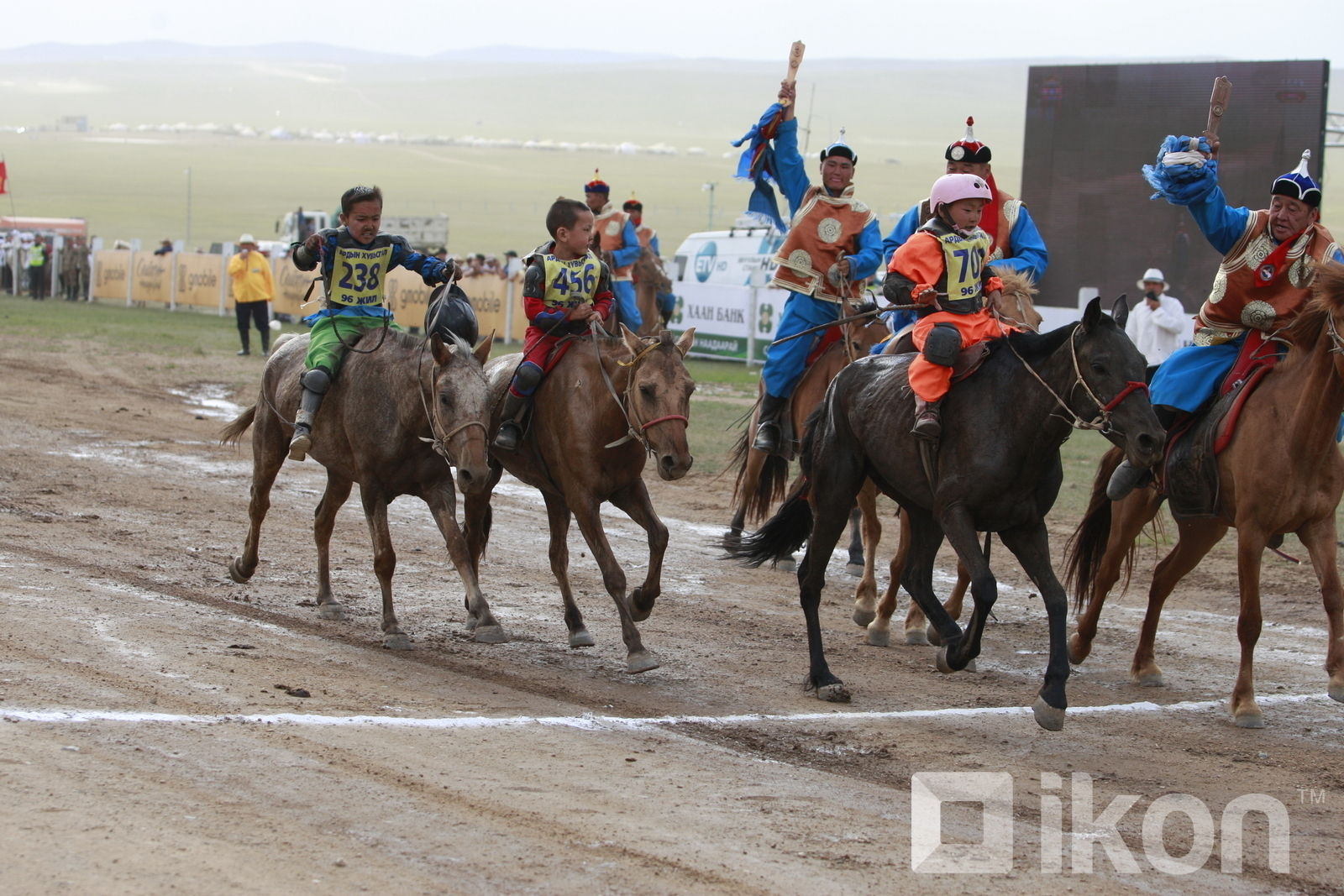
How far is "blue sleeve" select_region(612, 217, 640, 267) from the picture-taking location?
638 inches

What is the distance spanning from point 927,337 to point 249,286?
20437 mm

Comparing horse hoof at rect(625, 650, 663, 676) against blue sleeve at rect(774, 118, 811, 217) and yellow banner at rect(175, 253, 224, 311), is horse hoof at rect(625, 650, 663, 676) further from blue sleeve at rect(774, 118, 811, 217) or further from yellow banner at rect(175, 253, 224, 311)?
yellow banner at rect(175, 253, 224, 311)

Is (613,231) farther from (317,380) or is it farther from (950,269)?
(950,269)

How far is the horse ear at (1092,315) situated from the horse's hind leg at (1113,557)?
2.06m

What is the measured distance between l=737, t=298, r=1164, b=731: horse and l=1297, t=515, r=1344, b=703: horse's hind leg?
1384 millimetres

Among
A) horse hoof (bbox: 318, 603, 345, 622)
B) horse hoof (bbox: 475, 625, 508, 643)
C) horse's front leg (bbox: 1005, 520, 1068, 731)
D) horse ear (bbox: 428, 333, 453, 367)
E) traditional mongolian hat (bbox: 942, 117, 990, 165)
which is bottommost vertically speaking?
horse hoof (bbox: 318, 603, 345, 622)

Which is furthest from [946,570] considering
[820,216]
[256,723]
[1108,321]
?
[256,723]

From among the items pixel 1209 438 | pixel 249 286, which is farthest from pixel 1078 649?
pixel 249 286

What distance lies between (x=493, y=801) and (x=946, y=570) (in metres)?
6.77

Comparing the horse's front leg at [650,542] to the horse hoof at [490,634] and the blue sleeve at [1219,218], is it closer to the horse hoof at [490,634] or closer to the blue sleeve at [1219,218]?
the horse hoof at [490,634]

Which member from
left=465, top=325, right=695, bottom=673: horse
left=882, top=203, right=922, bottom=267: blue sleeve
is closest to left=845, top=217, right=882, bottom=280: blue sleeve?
left=882, top=203, right=922, bottom=267: blue sleeve

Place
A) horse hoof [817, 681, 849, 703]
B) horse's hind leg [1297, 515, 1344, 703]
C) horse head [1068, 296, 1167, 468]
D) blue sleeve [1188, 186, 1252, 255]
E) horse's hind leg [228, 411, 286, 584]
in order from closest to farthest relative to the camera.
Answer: horse head [1068, 296, 1167, 468] → horse's hind leg [1297, 515, 1344, 703] → horse hoof [817, 681, 849, 703] → blue sleeve [1188, 186, 1252, 255] → horse's hind leg [228, 411, 286, 584]

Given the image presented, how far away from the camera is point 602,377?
8266mm

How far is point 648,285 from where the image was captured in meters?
18.4
